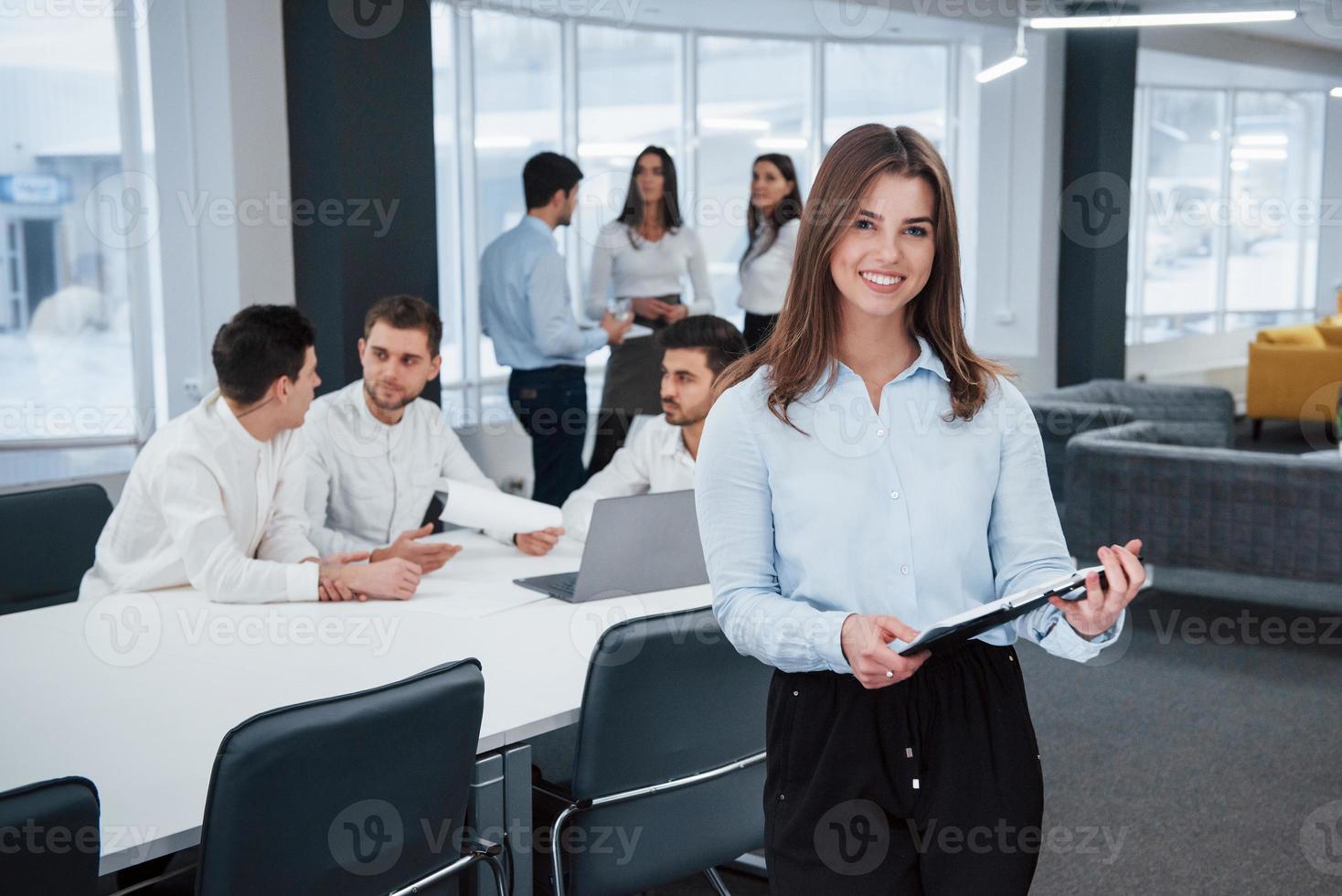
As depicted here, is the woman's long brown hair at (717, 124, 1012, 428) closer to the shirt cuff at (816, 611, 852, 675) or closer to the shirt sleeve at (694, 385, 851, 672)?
the shirt sleeve at (694, 385, 851, 672)

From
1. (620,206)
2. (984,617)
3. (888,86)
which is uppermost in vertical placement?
(888,86)

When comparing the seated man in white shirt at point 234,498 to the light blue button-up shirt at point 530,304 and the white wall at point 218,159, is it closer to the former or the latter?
the white wall at point 218,159

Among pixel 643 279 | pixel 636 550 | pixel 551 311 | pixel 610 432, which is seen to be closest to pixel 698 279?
pixel 643 279

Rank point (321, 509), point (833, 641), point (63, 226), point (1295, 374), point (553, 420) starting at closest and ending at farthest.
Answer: point (833, 641)
point (321, 509)
point (63, 226)
point (553, 420)
point (1295, 374)

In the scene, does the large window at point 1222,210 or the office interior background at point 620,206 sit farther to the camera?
the large window at point 1222,210

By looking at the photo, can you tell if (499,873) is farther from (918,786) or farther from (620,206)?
(620,206)

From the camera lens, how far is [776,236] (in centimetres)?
607

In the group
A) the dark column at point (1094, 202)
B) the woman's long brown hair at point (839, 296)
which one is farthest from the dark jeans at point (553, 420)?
the dark column at point (1094, 202)

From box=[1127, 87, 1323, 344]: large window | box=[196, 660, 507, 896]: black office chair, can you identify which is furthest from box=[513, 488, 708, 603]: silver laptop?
box=[1127, 87, 1323, 344]: large window

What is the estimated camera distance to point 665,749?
88.4 inches

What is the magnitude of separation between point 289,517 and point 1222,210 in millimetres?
11131

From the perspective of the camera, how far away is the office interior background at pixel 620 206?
161 inches

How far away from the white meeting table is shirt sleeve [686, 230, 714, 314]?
2.87 metres

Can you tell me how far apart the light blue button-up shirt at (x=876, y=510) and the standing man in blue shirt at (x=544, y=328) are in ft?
11.9
